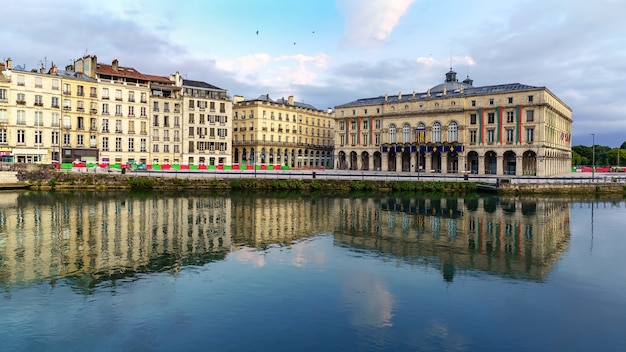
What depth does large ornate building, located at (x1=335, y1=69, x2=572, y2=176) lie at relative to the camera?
2852 inches

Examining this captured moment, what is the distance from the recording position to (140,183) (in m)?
55.4

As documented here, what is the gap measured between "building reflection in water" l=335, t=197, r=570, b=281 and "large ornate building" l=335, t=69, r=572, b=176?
27.5 metres

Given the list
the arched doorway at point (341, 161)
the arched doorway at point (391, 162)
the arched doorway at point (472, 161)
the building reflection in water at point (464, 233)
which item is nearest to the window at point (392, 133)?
the arched doorway at point (391, 162)

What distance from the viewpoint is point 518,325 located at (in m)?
13.9

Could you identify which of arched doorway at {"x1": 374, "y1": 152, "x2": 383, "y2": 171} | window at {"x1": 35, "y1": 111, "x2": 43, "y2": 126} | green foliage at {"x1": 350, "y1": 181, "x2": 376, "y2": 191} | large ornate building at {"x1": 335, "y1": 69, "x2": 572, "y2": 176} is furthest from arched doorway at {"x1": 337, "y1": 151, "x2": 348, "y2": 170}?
window at {"x1": 35, "y1": 111, "x2": 43, "y2": 126}

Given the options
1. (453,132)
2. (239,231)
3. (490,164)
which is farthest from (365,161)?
(239,231)

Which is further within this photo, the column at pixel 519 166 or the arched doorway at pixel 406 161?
the arched doorway at pixel 406 161

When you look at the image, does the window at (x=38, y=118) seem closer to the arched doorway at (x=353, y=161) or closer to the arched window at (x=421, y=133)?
the arched doorway at (x=353, y=161)

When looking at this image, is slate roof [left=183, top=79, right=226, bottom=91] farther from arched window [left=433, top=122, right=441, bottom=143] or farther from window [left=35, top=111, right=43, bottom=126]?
arched window [left=433, top=122, right=441, bottom=143]

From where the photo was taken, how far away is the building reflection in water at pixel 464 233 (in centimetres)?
2219

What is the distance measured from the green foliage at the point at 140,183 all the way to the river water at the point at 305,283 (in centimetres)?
1943

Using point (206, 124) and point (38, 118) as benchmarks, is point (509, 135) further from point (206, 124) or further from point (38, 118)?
point (38, 118)

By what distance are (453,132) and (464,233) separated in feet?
174

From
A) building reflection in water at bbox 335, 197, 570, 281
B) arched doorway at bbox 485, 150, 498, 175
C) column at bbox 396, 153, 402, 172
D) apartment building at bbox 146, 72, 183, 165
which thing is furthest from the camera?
column at bbox 396, 153, 402, 172
